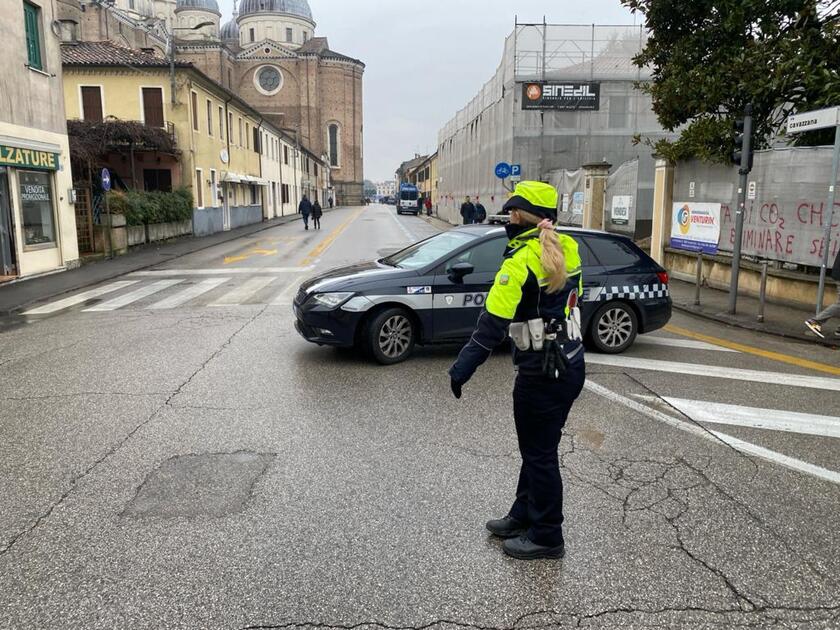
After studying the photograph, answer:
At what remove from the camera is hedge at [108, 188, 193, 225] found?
22.2 m

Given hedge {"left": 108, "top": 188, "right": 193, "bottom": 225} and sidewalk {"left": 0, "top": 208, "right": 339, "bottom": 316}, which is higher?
hedge {"left": 108, "top": 188, "right": 193, "bottom": 225}

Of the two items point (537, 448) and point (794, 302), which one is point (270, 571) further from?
point (794, 302)

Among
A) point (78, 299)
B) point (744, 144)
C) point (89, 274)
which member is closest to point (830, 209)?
point (744, 144)

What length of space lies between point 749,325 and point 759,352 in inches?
63.4

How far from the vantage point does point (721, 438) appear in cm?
523

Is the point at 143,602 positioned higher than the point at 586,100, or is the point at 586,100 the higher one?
the point at 586,100

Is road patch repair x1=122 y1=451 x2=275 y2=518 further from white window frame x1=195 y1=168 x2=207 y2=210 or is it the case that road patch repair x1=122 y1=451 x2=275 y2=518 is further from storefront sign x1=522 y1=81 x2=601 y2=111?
white window frame x1=195 y1=168 x2=207 y2=210

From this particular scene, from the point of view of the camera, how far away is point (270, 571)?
131 inches

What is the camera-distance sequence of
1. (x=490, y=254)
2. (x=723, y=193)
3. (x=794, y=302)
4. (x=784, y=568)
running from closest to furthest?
(x=784, y=568), (x=490, y=254), (x=794, y=302), (x=723, y=193)

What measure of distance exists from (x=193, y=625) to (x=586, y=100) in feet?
93.5

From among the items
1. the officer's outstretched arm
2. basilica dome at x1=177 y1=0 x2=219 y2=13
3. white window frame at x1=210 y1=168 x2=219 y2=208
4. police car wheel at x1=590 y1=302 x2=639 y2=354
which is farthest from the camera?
basilica dome at x1=177 y1=0 x2=219 y2=13

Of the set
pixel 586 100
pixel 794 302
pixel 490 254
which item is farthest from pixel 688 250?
pixel 586 100

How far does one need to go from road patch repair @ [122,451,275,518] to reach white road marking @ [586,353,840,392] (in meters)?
4.42

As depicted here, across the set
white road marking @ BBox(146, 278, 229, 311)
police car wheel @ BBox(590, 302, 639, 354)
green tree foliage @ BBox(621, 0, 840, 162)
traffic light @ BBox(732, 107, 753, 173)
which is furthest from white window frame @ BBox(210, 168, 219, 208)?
police car wheel @ BBox(590, 302, 639, 354)
